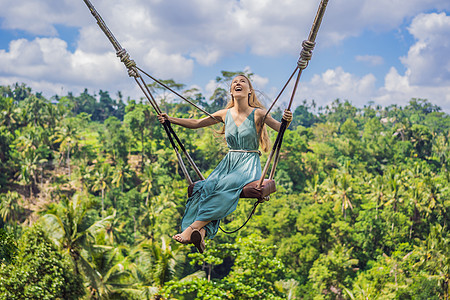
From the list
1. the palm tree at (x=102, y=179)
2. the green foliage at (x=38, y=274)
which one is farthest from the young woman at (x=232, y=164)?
the palm tree at (x=102, y=179)

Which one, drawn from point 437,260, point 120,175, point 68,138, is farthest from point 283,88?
point 68,138

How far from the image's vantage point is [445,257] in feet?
76.1

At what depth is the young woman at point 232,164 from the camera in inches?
147

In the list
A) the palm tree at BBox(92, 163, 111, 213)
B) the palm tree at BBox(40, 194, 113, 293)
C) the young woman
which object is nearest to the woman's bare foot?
the young woman

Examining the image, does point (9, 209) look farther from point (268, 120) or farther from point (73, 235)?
point (268, 120)

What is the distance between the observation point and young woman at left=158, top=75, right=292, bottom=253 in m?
3.74

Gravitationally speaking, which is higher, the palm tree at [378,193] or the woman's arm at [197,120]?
the palm tree at [378,193]

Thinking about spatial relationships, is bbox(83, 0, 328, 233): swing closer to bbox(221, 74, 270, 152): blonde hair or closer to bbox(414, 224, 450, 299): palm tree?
bbox(221, 74, 270, 152): blonde hair

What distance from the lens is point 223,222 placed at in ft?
103

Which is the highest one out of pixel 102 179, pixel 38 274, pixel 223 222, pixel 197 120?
pixel 197 120

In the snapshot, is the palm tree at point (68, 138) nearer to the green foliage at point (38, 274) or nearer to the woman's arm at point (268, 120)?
the green foliage at point (38, 274)

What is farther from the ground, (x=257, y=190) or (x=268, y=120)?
(x=268, y=120)

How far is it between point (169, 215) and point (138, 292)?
538 inches

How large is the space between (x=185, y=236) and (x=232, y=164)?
0.87 meters
